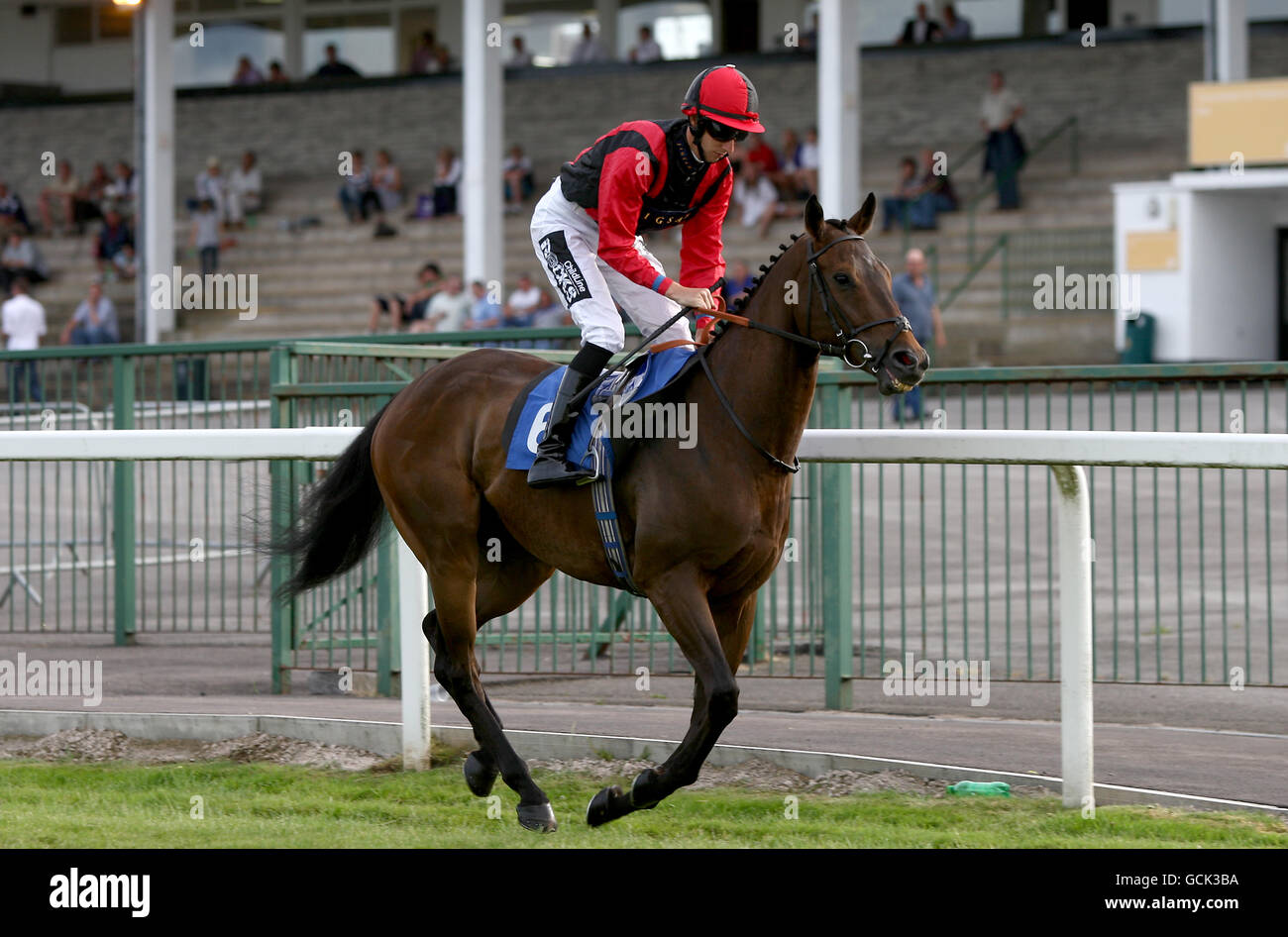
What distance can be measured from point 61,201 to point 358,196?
21.9ft

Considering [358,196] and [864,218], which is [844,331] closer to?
[864,218]

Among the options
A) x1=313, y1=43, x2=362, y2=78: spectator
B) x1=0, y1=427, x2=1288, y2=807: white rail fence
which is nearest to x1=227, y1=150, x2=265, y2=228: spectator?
x1=313, y1=43, x2=362, y2=78: spectator

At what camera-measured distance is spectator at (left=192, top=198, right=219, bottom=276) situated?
96.9ft

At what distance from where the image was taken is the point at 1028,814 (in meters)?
5.58

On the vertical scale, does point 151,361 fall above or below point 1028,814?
above

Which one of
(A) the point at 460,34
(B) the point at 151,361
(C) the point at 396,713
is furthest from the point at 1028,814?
(A) the point at 460,34

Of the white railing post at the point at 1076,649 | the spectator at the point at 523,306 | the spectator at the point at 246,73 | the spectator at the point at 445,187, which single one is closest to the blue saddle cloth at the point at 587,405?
the white railing post at the point at 1076,649

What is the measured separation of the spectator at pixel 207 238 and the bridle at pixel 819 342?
2503 cm

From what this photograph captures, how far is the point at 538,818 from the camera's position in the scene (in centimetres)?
559

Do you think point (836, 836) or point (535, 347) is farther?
point (535, 347)
